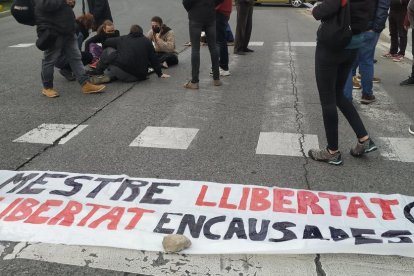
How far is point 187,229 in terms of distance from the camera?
9.27ft

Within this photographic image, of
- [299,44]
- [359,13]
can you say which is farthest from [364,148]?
[299,44]

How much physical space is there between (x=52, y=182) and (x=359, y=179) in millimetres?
2507

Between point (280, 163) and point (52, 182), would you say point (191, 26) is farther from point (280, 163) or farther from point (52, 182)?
point (52, 182)

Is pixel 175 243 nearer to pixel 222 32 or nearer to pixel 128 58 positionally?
pixel 128 58

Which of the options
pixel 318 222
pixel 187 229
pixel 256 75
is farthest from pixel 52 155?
pixel 256 75

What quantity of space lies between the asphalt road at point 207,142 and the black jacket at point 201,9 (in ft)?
3.39

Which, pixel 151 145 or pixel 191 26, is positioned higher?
pixel 191 26

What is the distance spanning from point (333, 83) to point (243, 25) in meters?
5.93

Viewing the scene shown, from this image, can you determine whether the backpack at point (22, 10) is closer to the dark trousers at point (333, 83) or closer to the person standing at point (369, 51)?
the dark trousers at point (333, 83)

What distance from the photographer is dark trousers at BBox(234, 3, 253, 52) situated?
9.21m

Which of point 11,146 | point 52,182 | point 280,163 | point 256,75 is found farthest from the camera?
point 256,75

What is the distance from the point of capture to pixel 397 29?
860 cm

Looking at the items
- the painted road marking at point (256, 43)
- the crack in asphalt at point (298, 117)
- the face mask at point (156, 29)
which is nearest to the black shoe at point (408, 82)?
the crack in asphalt at point (298, 117)

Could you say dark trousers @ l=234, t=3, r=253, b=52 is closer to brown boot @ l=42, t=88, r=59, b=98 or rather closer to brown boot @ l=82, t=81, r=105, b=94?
brown boot @ l=82, t=81, r=105, b=94
